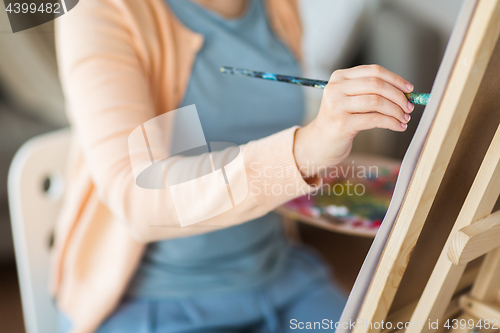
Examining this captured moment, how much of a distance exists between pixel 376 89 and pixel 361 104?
0.01 meters

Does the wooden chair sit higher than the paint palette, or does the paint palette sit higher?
the paint palette

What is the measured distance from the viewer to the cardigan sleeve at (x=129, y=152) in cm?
32

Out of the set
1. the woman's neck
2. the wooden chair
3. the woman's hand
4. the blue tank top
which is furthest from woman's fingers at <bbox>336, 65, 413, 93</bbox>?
the wooden chair

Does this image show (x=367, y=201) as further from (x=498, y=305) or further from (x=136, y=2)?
(x=136, y=2)

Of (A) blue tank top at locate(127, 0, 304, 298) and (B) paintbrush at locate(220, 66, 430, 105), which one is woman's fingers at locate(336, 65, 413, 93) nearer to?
(B) paintbrush at locate(220, 66, 430, 105)

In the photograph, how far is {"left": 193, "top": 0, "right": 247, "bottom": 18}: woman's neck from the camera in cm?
51

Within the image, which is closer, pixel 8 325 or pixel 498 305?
pixel 498 305

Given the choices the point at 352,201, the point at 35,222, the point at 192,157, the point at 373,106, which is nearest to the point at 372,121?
the point at 373,106

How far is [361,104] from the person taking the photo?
0.26 metres

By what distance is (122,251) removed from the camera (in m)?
0.51

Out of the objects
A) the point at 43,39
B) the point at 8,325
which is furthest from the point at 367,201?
the point at 8,325

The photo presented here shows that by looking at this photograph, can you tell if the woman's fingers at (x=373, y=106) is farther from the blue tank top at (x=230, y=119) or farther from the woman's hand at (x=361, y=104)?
the blue tank top at (x=230, y=119)

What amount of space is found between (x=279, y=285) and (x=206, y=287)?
12 cm

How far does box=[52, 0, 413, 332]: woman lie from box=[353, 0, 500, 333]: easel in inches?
1.5
